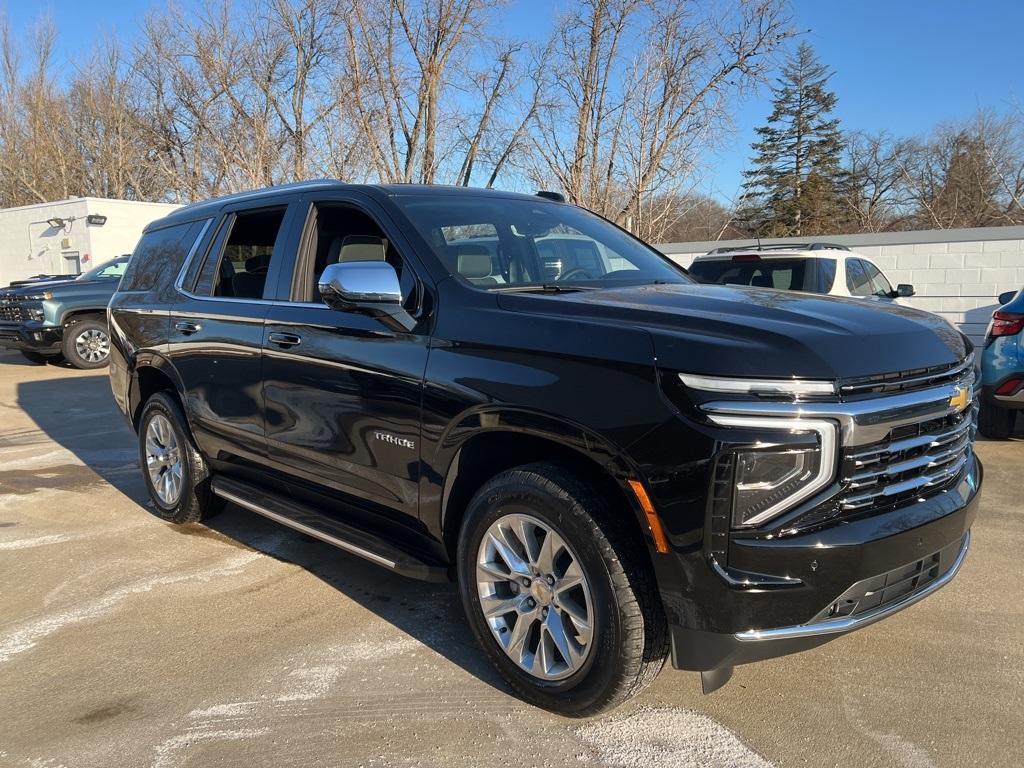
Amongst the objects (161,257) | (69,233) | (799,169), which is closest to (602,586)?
(161,257)

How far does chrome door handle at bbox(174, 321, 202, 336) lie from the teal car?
19.5ft

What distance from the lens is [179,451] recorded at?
187 inches

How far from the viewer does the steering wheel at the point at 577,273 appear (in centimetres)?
349

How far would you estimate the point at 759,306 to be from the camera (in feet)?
8.87

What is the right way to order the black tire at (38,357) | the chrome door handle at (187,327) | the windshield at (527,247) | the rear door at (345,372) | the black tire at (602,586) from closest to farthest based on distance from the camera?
the black tire at (602,586)
the rear door at (345,372)
the windshield at (527,247)
the chrome door handle at (187,327)
the black tire at (38,357)

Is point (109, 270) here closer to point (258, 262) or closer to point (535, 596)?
point (258, 262)

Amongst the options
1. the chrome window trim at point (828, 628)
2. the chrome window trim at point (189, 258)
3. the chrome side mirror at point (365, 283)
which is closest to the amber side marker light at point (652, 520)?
the chrome window trim at point (828, 628)

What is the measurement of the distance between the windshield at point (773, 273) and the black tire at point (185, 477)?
4.58 metres

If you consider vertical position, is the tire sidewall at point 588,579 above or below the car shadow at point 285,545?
above

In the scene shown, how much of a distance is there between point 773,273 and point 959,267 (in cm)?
631

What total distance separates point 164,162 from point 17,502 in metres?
34.2

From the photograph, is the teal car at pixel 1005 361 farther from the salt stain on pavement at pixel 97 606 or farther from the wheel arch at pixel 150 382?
the wheel arch at pixel 150 382

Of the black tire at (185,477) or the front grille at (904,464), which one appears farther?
the black tire at (185,477)

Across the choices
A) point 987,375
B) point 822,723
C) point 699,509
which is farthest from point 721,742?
point 987,375
